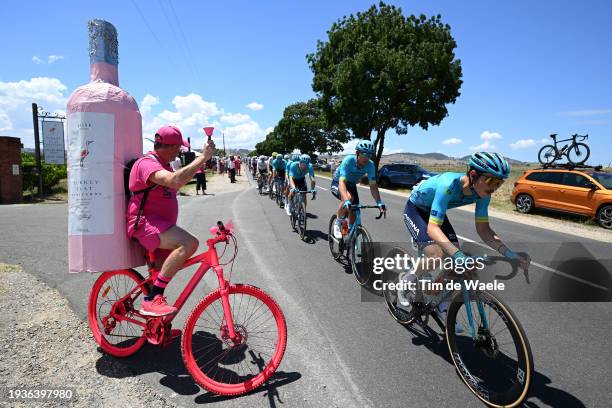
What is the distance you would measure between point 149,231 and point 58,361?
1462mm

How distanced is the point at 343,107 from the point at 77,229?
29.6 metres

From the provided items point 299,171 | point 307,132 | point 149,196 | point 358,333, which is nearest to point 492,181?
point 358,333

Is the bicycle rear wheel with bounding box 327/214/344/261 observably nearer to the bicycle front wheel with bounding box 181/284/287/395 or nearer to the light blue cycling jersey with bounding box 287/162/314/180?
the bicycle front wheel with bounding box 181/284/287/395

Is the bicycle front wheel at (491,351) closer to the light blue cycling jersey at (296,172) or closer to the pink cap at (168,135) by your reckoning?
the pink cap at (168,135)

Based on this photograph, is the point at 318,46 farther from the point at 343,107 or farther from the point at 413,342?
the point at 413,342

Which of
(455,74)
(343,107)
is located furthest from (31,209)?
(455,74)

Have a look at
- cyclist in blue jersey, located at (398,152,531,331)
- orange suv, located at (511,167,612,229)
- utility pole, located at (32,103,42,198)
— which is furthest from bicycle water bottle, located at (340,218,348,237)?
utility pole, located at (32,103,42,198)

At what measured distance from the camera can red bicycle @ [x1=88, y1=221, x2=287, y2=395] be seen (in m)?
2.92

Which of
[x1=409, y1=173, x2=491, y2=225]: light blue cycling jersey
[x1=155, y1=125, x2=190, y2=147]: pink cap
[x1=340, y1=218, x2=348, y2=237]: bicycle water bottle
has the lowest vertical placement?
[x1=340, y1=218, x2=348, y2=237]: bicycle water bottle

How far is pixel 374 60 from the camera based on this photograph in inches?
1132

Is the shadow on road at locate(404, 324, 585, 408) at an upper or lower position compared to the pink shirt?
lower

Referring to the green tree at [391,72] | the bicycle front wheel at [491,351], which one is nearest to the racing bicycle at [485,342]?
the bicycle front wheel at [491,351]

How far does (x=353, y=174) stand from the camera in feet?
20.4

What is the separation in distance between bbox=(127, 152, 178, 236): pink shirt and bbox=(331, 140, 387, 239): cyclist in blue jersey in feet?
9.90
